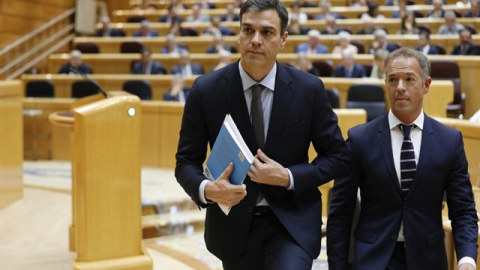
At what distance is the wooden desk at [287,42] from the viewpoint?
356 inches

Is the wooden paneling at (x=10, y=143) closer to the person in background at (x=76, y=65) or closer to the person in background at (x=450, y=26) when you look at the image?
the person in background at (x=76, y=65)

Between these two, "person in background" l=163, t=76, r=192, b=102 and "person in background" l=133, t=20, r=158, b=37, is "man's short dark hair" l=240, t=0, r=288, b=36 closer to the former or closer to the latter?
"person in background" l=163, t=76, r=192, b=102

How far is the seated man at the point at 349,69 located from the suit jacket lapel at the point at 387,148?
564cm

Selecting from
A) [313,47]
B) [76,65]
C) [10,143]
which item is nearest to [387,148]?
[10,143]

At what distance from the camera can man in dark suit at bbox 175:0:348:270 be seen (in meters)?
1.88

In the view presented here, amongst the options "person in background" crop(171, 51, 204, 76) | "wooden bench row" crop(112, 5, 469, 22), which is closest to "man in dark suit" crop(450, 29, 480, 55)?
"wooden bench row" crop(112, 5, 469, 22)

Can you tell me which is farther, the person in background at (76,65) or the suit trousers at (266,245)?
the person in background at (76,65)

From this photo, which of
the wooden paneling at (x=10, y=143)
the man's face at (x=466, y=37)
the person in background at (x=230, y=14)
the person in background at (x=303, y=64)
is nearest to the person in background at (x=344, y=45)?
the person in background at (x=303, y=64)

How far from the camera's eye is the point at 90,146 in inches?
120

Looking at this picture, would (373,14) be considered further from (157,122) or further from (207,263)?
(207,263)

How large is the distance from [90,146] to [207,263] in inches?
42.8

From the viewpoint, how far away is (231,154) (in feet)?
5.82

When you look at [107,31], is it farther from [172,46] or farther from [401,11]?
[401,11]

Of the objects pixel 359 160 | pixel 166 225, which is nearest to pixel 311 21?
pixel 166 225
